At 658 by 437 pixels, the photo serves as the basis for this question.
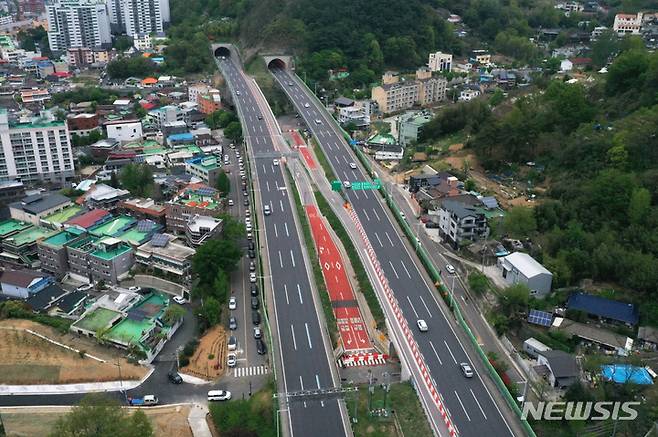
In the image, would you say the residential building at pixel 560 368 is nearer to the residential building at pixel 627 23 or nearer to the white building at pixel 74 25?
the residential building at pixel 627 23

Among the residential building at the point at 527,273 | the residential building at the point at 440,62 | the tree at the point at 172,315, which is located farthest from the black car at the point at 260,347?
the residential building at the point at 440,62

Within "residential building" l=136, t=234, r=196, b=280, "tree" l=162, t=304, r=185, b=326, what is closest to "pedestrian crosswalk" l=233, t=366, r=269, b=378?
"tree" l=162, t=304, r=185, b=326

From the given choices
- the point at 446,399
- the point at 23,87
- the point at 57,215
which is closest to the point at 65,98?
the point at 23,87

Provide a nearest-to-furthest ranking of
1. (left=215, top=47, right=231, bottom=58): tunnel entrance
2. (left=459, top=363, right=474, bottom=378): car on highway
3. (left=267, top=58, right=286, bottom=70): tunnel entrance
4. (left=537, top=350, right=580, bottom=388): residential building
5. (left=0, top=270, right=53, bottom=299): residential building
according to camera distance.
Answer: (left=537, top=350, right=580, bottom=388): residential building, (left=459, top=363, right=474, bottom=378): car on highway, (left=0, top=270, right=53, bottom=299): residential building, (left=267, top=58, right=286, bottom=70): tunnel entrance, (left=215, top=47, right=231, bottom=58): tunnel entrance

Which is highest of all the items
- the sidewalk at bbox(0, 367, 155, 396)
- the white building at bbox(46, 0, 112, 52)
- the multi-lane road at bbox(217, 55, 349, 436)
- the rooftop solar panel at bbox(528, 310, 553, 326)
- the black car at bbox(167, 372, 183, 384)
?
the white building at bbox(46, 0, 112, 52)

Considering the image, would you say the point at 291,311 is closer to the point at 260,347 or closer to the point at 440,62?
the point at 260,347

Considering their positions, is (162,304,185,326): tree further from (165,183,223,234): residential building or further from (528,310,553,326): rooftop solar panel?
(528,310,553,326): rooftop solar panel

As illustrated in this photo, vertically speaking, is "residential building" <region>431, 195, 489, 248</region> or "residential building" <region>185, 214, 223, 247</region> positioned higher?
"residential building" <region>431, 195, 489, 248</region>
